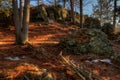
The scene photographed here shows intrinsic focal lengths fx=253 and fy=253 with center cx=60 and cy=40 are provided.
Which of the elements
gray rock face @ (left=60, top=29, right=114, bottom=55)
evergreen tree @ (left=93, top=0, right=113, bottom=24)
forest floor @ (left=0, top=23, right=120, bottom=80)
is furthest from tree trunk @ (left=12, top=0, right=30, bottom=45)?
evergreen tree @ (left=93, top=0, right=113, bottom=24)

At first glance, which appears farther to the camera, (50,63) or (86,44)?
(86,44)

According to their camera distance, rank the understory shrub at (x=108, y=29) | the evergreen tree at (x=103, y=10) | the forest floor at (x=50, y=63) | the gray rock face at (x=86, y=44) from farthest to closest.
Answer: the evergreen tree at (x=103, y=10), the understory shrub at (x=108, y=29), the gray rock face at (x=86, y=44), the forest floor at (x=50, y=63)

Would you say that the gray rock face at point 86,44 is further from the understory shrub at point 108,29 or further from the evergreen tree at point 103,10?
the evergreen tree at point 103,10

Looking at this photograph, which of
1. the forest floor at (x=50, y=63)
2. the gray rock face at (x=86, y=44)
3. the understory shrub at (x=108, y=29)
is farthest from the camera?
the understory shrub at (x=108, y=29)

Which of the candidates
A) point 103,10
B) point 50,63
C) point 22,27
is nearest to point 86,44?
point 50,63

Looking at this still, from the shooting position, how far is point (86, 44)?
1234cm

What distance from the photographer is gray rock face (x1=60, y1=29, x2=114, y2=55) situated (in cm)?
1209

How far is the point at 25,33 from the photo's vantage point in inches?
512

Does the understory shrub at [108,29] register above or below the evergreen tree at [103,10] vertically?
below

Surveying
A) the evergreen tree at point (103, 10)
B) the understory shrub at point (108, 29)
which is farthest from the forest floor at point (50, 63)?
the evergreen tree at point (103, 10)

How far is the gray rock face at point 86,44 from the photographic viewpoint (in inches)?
476

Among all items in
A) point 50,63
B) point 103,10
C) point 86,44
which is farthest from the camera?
point 103,10

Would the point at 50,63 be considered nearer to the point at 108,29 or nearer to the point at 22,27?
the point at 22,27

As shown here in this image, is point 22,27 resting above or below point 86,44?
above
